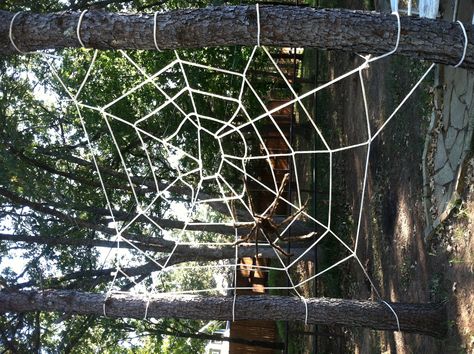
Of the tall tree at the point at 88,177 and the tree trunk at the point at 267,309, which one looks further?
the tree trunk at the point at 267,309

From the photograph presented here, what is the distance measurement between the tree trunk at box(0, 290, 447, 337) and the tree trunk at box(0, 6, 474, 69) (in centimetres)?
227

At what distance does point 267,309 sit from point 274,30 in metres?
2.53

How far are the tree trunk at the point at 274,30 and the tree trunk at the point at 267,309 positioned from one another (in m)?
2.27

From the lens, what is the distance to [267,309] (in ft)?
17.0

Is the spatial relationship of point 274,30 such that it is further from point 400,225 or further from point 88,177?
point 88,177

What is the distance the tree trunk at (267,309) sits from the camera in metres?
5.11

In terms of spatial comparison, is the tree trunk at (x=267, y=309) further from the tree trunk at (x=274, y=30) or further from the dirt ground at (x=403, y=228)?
the tree trunk at (x=274, y=30)

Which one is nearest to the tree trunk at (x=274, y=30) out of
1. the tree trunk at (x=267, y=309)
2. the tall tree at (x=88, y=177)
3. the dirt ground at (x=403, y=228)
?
the tall tree at (x=88, y=177)

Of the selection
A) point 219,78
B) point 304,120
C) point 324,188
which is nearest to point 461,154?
point 324,188

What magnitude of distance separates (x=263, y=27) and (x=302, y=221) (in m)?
5.41

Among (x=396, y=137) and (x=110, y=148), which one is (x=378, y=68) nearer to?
(x=396, y=137)

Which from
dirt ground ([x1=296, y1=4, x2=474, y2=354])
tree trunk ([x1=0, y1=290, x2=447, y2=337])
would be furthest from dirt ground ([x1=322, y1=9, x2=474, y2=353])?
tree trunk ([x1=0, y1=290, x2=447, y2=337])

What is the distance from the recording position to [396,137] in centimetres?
706

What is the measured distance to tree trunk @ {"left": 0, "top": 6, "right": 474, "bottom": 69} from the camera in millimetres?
3611
